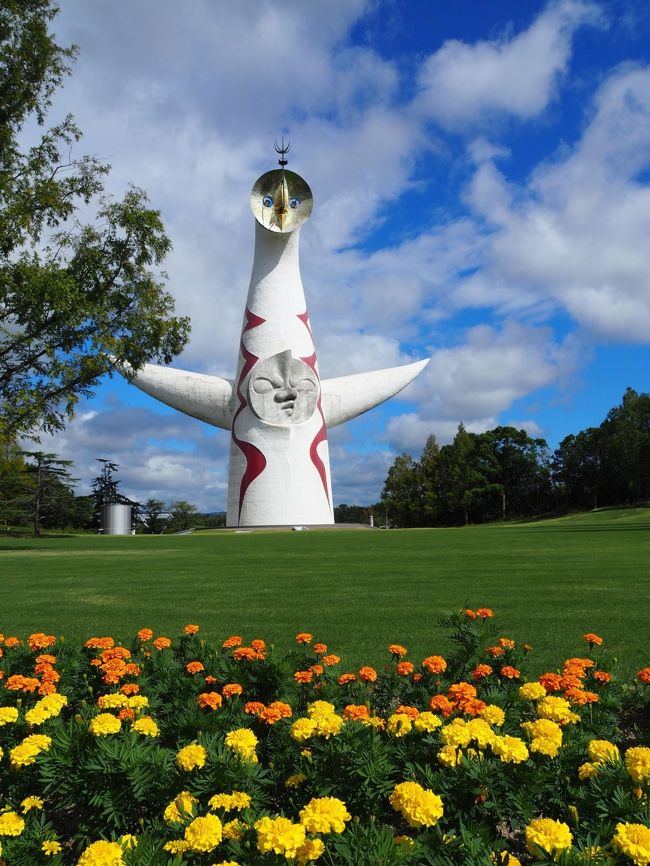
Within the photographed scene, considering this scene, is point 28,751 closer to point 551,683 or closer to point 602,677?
point 551,683

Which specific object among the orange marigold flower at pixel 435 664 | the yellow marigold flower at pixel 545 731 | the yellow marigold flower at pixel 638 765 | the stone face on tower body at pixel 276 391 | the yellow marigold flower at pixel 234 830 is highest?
the stone face on tower body at pixel 276 391

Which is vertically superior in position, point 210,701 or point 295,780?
point 210,701

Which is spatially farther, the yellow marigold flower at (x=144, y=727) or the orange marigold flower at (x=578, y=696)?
the orange marigold flower at (x=578, y=696)

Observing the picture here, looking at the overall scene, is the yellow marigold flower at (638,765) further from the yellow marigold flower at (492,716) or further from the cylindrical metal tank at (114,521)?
the cylindrical metal tank at (114,521)

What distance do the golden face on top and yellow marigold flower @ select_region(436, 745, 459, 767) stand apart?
32777 mm

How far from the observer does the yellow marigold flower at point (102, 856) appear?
1.72 meters

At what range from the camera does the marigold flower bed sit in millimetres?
1909

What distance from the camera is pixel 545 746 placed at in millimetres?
2447

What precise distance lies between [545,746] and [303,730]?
84 centimetres

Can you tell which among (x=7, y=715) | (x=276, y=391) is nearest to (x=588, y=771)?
(x=7, y=715)

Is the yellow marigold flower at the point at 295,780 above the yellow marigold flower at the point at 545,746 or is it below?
below

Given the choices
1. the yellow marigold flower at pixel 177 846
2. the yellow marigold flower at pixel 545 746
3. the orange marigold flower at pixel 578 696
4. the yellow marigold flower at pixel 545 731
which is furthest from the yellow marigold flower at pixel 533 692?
the yellow marigold flower at pixel 177 846

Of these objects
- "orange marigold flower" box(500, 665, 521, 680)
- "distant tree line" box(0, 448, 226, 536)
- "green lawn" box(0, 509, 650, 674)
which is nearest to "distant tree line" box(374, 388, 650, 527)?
"distant tree line" box(0, 448, 226, 536)

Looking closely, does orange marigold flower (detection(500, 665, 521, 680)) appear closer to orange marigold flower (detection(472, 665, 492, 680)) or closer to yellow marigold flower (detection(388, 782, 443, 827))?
orange marigold flower (detection(472, 665, 492, 680))
